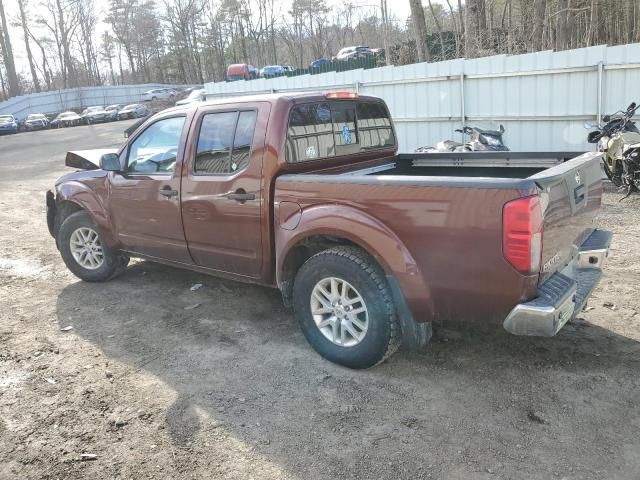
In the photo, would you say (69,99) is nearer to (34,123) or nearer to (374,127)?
(34,123)

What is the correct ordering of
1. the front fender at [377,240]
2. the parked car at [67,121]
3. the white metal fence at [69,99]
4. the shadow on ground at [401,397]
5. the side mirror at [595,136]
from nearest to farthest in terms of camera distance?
the shadow on ground at [401,397] → the front fender at [377,240] → the side mirror at [595,136] → the parked car at [67,121] → the white metal fence at [69,99]

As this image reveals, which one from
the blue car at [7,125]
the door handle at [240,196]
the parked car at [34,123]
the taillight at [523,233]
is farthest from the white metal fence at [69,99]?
the taillight at [523,233]

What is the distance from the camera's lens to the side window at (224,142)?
4305 millimetres

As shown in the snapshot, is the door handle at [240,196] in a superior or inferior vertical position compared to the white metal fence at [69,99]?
inferior

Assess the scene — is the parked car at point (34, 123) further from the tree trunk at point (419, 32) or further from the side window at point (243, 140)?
the side window at point (243, 140)

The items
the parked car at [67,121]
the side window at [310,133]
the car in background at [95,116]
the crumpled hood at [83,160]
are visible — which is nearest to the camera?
the side window at [310,133]

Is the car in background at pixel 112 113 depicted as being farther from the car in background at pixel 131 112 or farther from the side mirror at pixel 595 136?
the side mirror at pixel 595 136

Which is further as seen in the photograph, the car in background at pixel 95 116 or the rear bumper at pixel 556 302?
the car in background at pixel 95 116

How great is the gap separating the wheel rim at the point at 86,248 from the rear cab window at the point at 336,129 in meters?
2.80

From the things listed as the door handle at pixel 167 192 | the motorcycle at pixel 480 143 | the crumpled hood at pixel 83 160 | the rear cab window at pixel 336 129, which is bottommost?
the motorcycle at pixel 480 143

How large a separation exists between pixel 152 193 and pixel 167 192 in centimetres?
24

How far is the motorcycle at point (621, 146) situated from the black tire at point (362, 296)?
6030 millimetres

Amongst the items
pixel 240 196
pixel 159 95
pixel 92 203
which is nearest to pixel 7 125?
pixel 159 95

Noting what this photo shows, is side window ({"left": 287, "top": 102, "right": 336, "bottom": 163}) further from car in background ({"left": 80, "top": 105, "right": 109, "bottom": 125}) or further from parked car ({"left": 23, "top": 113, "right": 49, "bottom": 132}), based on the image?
car in background ({"left": 80, "top": 105, "right": 109, "bottom": 125})
